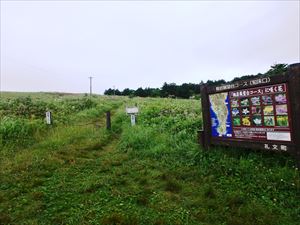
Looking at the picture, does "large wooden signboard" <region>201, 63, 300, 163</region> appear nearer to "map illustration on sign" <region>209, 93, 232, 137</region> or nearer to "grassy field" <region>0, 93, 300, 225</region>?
"map illustration on sign" <region>209, 93, 232, 137</region>

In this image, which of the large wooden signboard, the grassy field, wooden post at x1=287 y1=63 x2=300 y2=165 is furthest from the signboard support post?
wooden post at x1=287 y1=63 x2=300 y2=165

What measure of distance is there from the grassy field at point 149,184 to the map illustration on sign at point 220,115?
521 millimetres

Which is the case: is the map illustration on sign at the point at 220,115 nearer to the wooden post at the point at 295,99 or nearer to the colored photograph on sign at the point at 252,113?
the colored photograph on sign at the point at 252,113

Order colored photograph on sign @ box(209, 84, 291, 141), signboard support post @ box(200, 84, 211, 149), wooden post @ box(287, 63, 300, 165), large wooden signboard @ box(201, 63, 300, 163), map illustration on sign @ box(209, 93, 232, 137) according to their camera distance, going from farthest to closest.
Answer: signboard support post @ box(200, 84, 211, 149), map illustration on sign @ box(209, 93, 232, 137), colored photograph on sign @ box(209, 84, 291, 141), large wooden signboard @ box(201, 63, 300, 163), wooden post @ box(287, 63, 300, 165)

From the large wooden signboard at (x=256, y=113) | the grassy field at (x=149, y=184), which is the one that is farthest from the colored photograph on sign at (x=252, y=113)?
the grassy field at (x=149, y=184)

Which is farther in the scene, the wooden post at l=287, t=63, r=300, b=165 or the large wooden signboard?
the large wooden signboard

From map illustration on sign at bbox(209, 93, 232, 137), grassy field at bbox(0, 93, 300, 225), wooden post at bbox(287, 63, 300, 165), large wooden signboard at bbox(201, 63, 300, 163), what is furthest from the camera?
map illustration on sign at bbox(209, 93, 232, 137)

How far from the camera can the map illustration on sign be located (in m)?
8.02

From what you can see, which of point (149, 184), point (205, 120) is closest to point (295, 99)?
point (205, 120)

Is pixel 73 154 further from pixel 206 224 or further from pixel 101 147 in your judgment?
pixel 206 224

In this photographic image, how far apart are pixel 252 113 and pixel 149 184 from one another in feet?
9.78

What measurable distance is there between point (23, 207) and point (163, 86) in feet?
236

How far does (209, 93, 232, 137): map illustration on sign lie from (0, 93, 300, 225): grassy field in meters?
0.52

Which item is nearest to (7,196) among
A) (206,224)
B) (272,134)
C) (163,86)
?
(206,224)
